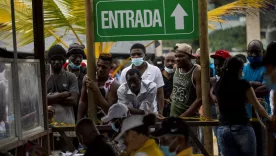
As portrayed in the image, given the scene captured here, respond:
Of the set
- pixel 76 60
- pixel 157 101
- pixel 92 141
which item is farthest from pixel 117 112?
pixel 76 60

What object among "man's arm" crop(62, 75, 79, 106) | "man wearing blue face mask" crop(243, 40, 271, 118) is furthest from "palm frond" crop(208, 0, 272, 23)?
"man's arm" crop(62, 75, 79, 106)

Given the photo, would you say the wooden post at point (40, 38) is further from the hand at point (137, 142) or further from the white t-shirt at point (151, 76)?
the white t-shirt at point (151, 76)

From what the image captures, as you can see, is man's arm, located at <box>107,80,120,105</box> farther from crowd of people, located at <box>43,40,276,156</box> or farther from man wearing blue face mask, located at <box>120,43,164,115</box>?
man wearing blue face mask, located at <box>120,43,164,115</box>

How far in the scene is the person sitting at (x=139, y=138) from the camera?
5.74m

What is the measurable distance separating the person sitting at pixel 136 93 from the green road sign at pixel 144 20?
48 centimetres

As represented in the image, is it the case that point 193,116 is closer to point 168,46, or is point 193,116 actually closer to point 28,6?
point 28,6

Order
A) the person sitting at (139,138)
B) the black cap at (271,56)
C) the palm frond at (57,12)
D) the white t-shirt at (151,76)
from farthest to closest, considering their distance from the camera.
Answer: the palm frond at (57,12) < the white t-shirt at (151,76) < the black cap at (271,56) < the person sitting at (139,138)

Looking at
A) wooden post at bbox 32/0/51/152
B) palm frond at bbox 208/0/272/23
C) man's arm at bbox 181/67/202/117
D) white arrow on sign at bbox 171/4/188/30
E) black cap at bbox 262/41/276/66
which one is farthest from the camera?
palm frond at bbox 208/0/272/23

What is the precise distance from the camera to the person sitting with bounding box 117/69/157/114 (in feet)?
28.3

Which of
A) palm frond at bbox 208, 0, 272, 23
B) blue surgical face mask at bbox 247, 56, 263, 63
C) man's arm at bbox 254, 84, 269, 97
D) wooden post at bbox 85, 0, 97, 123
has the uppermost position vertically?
palm frond at bbox 208, 0, 272, 23

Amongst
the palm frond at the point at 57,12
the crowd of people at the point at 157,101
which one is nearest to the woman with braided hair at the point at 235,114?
the crowd of people at the point at 157,101

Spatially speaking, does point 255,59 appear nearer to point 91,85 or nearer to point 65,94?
point 91,85

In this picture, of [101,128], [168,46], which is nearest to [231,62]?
[101,128]

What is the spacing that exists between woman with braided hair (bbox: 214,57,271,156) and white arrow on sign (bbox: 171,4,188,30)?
3.43 feet
